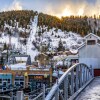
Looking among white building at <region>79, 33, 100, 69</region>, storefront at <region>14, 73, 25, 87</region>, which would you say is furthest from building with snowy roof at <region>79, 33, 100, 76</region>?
storefront at <region>14, 73, 25, 87</region>

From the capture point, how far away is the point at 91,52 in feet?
87.9

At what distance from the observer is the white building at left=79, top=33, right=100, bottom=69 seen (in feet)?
84.6

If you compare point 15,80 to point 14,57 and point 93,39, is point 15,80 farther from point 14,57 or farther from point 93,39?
point 14,57

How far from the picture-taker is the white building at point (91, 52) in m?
25.8

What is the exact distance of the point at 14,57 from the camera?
320 feet

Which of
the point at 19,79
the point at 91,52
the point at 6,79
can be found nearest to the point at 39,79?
the point at 19,79

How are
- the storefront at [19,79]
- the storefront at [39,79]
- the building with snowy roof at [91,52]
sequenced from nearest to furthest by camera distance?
the building with snowy roof at [91,52] → the storefront at [39,79] → the storefront at [19,79]

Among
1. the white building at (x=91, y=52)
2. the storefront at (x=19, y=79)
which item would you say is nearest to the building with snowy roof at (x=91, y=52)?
the white building at (x=91, y=52)

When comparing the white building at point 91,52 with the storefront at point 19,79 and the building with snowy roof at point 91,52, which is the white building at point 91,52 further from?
the storefront at point 19,79

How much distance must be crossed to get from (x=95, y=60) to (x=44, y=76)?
25194 millimetres

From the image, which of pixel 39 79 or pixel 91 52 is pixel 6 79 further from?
pixel 91 52

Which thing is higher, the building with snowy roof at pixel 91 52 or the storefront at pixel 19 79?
the building with snowy roof at pixel 91 52

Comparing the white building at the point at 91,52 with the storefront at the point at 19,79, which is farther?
the storefront at the point at 19,79

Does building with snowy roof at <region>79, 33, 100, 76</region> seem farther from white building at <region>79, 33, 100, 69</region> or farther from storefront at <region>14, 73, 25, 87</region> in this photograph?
storefront at <region>14, 73, 25, 87</region>
